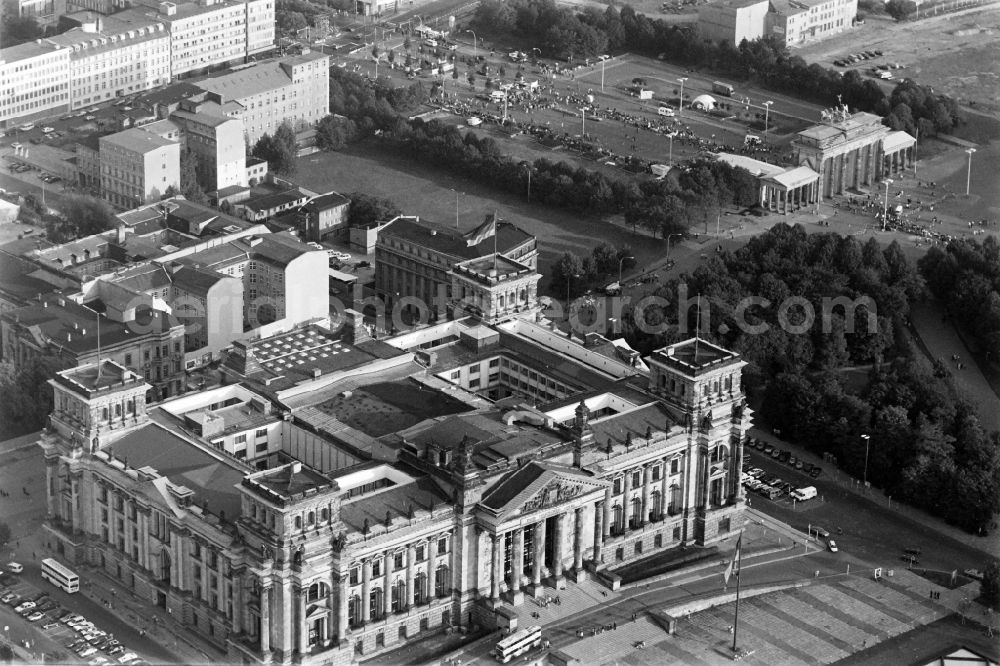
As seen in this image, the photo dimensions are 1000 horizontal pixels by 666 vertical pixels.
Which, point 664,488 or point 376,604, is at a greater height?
point 664,488

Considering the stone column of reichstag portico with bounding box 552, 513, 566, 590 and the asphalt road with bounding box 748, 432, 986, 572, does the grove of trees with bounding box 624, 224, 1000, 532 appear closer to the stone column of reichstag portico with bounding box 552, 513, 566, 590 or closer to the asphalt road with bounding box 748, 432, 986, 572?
the asphalt road with bounding box 748, 432, 986, 572

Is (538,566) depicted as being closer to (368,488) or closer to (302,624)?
(368,488)

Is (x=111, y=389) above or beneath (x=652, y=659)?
above

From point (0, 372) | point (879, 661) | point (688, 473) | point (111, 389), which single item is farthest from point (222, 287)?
point (879, 661)

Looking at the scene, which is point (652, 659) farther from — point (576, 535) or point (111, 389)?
point (111, 389)


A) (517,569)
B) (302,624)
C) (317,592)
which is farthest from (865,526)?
(302,624)

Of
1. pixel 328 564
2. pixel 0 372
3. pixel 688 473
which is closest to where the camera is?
pixel 328 564
